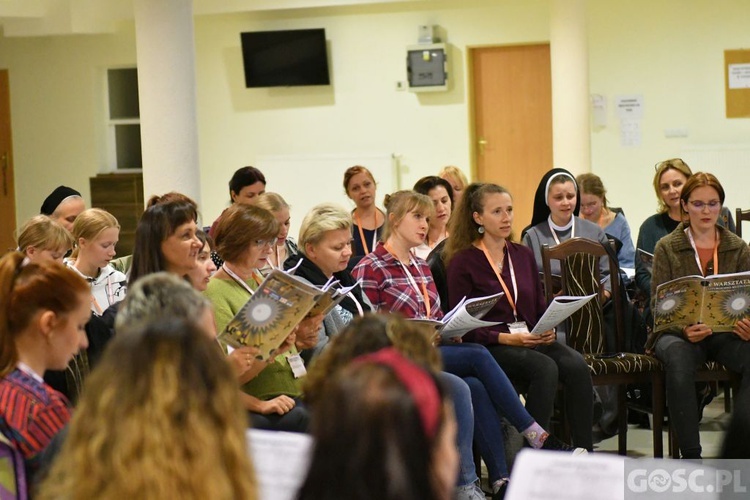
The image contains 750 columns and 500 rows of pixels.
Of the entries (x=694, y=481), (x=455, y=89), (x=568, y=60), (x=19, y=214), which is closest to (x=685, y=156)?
(x=568, y=60)

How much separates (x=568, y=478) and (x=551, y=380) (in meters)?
2.83

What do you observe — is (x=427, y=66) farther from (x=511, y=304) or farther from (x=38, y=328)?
(x=38, y=328)

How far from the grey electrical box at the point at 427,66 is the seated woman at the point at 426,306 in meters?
5.42

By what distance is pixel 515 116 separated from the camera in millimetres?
10523

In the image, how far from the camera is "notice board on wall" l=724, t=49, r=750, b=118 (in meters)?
9.75

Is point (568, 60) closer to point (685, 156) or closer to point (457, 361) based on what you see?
point (685, 156)

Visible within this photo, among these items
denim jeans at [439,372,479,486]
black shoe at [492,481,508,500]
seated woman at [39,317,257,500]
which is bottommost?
black shoe at [492,481,508,500]

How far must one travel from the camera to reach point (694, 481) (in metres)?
2.23

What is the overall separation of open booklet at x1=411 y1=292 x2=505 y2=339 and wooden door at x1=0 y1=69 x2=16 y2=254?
27.3 ft

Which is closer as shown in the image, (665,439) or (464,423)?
(464,423)

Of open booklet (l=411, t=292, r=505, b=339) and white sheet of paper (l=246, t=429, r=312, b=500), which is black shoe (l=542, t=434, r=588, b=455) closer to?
open booklet (l=411, t=292, r=505, b=339)

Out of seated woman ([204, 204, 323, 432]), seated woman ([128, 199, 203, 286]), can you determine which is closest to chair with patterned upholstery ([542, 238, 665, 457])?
seated woman ([204, 204, 323, 432])

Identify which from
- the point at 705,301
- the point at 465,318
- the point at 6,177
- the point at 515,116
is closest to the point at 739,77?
the point at 515,116

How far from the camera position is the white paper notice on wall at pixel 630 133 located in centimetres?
1005
